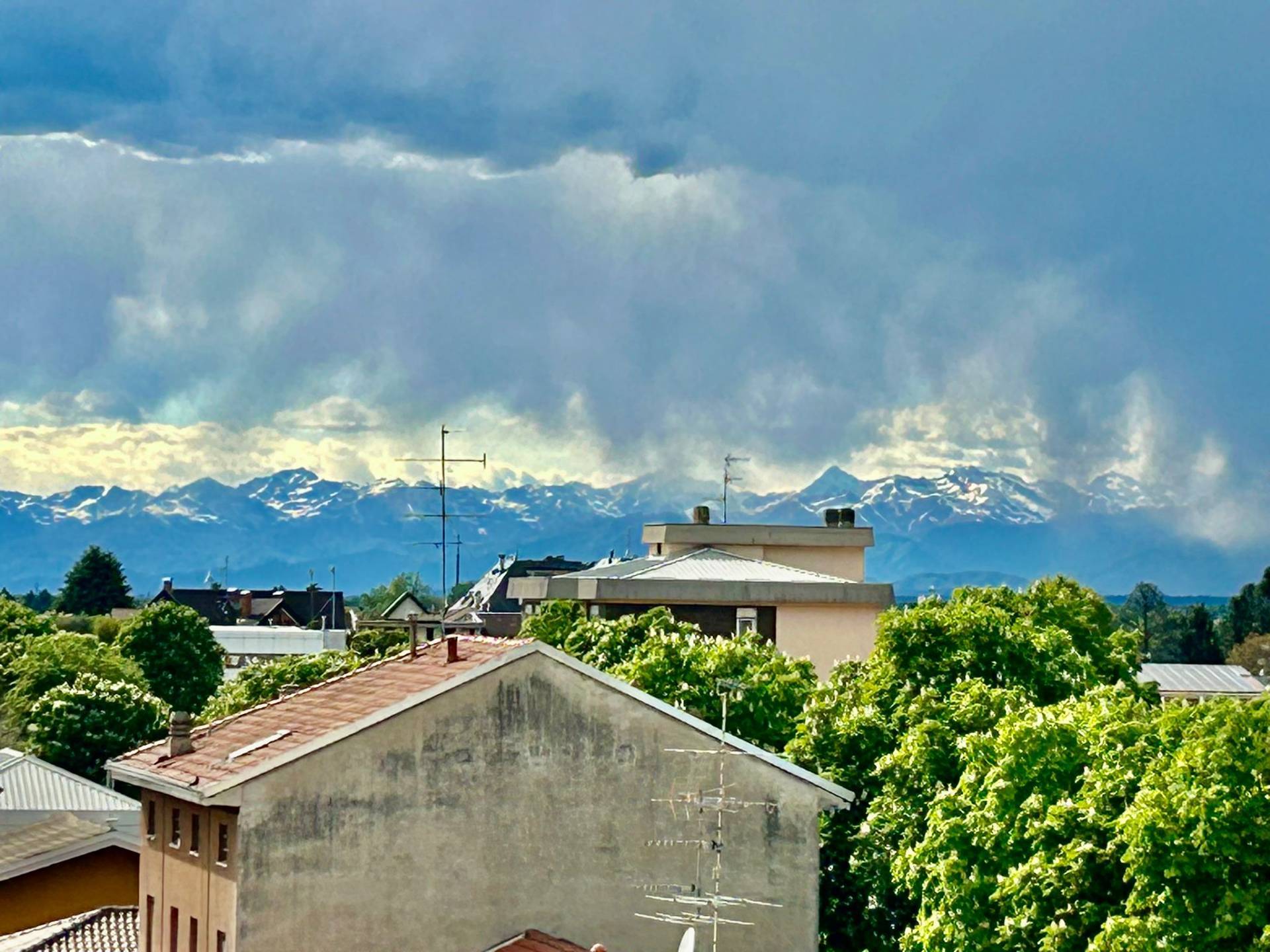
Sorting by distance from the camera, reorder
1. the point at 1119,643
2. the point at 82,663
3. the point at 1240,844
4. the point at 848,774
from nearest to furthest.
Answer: the point at 1240,844, the point at 848,774, the point at 1119,643, the point at 82,663

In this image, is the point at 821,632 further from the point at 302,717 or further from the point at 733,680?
the point at 302,717

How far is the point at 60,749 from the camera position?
11100 cm

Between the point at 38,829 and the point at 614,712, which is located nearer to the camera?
the point at 614,712

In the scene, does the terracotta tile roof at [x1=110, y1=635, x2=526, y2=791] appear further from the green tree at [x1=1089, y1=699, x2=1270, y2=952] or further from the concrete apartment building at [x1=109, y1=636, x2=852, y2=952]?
the green tree at [x1=1089, y1=699, x2=1270, y2=952]

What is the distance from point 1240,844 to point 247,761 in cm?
1826

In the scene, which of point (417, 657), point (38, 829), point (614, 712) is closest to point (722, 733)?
point (614, 712)

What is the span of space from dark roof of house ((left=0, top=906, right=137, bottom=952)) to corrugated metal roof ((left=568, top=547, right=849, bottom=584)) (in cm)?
4373

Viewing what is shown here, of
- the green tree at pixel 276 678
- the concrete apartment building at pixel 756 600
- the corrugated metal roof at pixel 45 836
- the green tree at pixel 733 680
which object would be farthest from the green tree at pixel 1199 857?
the concrete apartment building at pixel 756 600

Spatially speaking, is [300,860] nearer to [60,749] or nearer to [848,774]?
[848,774]

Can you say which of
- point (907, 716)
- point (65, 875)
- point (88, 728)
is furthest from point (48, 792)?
point (907, 716)

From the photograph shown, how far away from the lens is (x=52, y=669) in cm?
12569

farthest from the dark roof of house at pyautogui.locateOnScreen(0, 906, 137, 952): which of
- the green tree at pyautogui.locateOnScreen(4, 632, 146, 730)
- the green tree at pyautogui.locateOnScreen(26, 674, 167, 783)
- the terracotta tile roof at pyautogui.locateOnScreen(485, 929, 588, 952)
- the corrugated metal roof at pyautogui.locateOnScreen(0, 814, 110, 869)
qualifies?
the green tree at pyautogui.locateOnScreen(4, 632, 146, 730)

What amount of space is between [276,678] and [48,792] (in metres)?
16.3

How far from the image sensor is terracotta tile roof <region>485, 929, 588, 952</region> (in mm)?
39688
